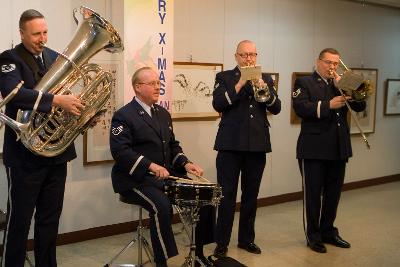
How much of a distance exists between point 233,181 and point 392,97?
14.5 ft

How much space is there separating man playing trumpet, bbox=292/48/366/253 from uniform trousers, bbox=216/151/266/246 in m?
0.48

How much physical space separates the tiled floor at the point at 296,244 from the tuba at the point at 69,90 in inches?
54.3

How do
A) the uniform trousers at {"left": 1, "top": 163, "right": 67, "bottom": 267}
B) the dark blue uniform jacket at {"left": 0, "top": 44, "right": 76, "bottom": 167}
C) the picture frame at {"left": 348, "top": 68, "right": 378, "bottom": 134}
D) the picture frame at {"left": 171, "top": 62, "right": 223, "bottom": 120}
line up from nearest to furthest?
the dark blue uniform jacket at {"left": 0, "top": 44, "right": 76, "bottom": 167}, the uniform trousers at {"left": 1, "top": 163, "right": 67, "bottom": 267}, the picture frame at {"left": 171, "top": 62, "right": 223, "bottom": 120}, the picture frame at {"left": 348, "top": 68, "right": 378, "bottom": 134}

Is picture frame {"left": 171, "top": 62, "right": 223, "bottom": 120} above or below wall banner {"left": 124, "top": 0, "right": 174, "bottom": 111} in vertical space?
below

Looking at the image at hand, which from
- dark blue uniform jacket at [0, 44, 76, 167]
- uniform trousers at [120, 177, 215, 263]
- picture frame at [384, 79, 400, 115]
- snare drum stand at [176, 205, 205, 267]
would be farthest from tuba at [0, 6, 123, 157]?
picture frame at [384, 79, 400, 115]

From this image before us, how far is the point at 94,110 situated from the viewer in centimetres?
302

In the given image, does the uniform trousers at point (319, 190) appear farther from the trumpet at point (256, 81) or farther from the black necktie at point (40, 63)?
the black necktie at point (40, 63)

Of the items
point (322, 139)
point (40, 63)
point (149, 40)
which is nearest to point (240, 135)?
point (322, 139)

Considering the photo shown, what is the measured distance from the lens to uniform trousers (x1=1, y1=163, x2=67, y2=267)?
2852 mm

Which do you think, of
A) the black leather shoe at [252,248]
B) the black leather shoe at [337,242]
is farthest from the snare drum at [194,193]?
the black leather shoe at [337,242]

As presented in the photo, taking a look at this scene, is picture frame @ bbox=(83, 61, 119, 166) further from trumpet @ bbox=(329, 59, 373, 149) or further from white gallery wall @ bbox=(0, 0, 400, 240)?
trumpet @ bbox=(329, 59, 373, 149)

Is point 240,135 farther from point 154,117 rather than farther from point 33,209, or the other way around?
point 33,209

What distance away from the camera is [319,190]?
4168mm

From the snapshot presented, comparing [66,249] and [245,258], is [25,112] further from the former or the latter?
[245,258]
